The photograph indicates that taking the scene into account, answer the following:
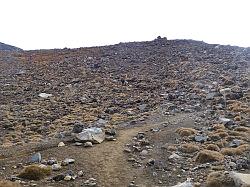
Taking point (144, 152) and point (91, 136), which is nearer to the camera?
point (144, 152)

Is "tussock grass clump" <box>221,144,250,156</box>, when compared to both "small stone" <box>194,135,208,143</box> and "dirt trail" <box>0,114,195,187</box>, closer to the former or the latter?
"small stone" <box>194,135,208,143</box>

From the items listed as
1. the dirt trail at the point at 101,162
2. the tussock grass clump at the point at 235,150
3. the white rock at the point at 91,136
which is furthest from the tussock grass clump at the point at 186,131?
the white rock at the point at 91,136

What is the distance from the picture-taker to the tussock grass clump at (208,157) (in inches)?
714

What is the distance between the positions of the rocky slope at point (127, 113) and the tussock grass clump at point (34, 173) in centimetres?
10

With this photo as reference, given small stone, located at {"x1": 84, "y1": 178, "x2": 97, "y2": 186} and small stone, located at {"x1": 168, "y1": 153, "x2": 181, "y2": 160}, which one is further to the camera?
small stone, located at {"x1": 168, "y1": 153, "x2": 181, "y2": 160}

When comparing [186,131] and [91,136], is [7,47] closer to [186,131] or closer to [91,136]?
[91,136]

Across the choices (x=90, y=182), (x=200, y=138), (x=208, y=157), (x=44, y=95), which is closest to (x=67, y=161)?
(x=90, y=182)

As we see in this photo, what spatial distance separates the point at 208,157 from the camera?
59.7 ft

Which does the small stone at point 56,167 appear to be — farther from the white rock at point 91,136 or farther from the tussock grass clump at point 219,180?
the tussock grass clump at point 219,180

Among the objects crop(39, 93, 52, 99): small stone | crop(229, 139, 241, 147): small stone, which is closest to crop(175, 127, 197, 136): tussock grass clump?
crop(229, 139, 241, 147): small stone

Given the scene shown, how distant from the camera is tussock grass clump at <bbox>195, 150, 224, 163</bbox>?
714 inches

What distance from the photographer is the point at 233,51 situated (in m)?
45.3

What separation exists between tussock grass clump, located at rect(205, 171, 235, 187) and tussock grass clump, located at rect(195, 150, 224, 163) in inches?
96.8

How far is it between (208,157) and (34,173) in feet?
22.1
